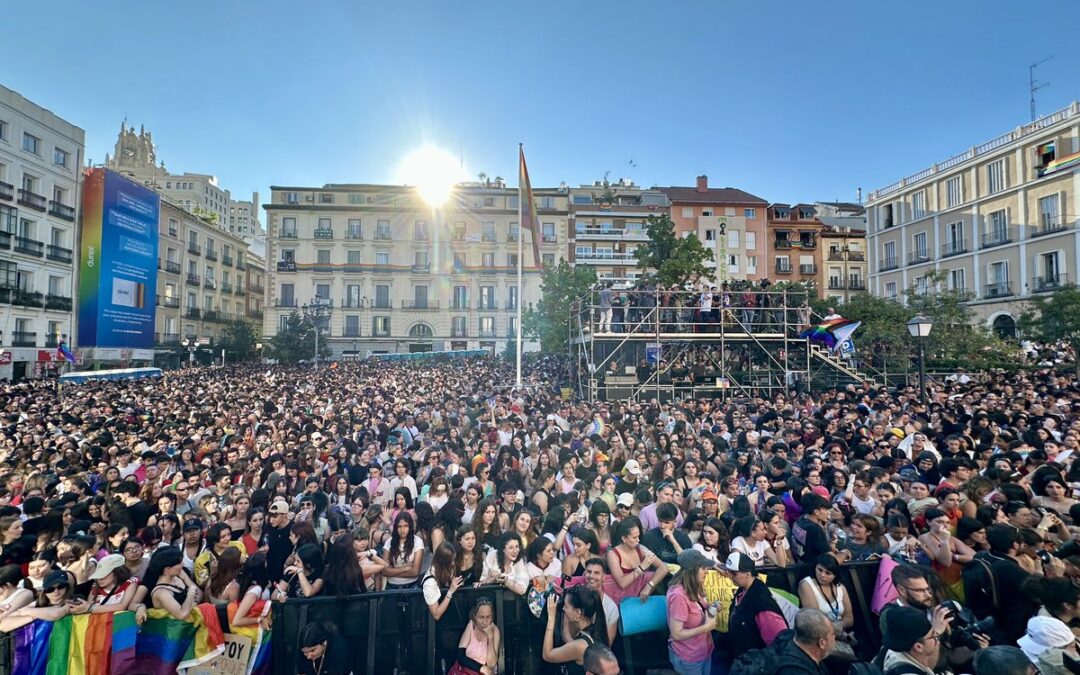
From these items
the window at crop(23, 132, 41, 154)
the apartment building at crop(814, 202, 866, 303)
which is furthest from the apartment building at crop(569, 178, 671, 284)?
the window at crop(23, 132, 41, 154)

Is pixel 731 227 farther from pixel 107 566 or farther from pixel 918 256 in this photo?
pixel 107 566

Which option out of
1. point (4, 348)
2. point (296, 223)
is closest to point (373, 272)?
point (296, 223)

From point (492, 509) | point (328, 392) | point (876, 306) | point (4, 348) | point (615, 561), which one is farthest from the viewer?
point (876, 306)

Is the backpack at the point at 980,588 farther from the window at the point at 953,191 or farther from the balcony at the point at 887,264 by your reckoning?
the balcony at the point at 887,264

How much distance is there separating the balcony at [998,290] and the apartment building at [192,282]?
5118cm

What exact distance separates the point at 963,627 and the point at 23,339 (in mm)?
38629

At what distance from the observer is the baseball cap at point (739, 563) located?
3.83m

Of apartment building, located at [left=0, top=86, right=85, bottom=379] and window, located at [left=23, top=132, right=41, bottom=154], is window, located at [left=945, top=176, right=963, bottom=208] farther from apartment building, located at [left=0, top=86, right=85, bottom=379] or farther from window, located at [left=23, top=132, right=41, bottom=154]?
window, located at [left=23, top=132, right=41, bottom=154]

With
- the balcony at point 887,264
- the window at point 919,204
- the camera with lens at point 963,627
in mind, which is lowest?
the camera with lens at point 963,627

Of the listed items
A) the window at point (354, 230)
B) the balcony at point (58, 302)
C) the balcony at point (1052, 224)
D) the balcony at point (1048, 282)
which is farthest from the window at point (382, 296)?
the balcony at point (1052, 224)

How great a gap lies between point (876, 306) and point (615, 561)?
3094 centimetres

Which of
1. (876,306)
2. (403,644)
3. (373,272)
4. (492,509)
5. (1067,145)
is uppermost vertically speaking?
(1067,145)

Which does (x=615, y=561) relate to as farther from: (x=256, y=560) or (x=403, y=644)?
(x=256, y=560)

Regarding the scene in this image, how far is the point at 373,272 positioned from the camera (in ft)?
162
